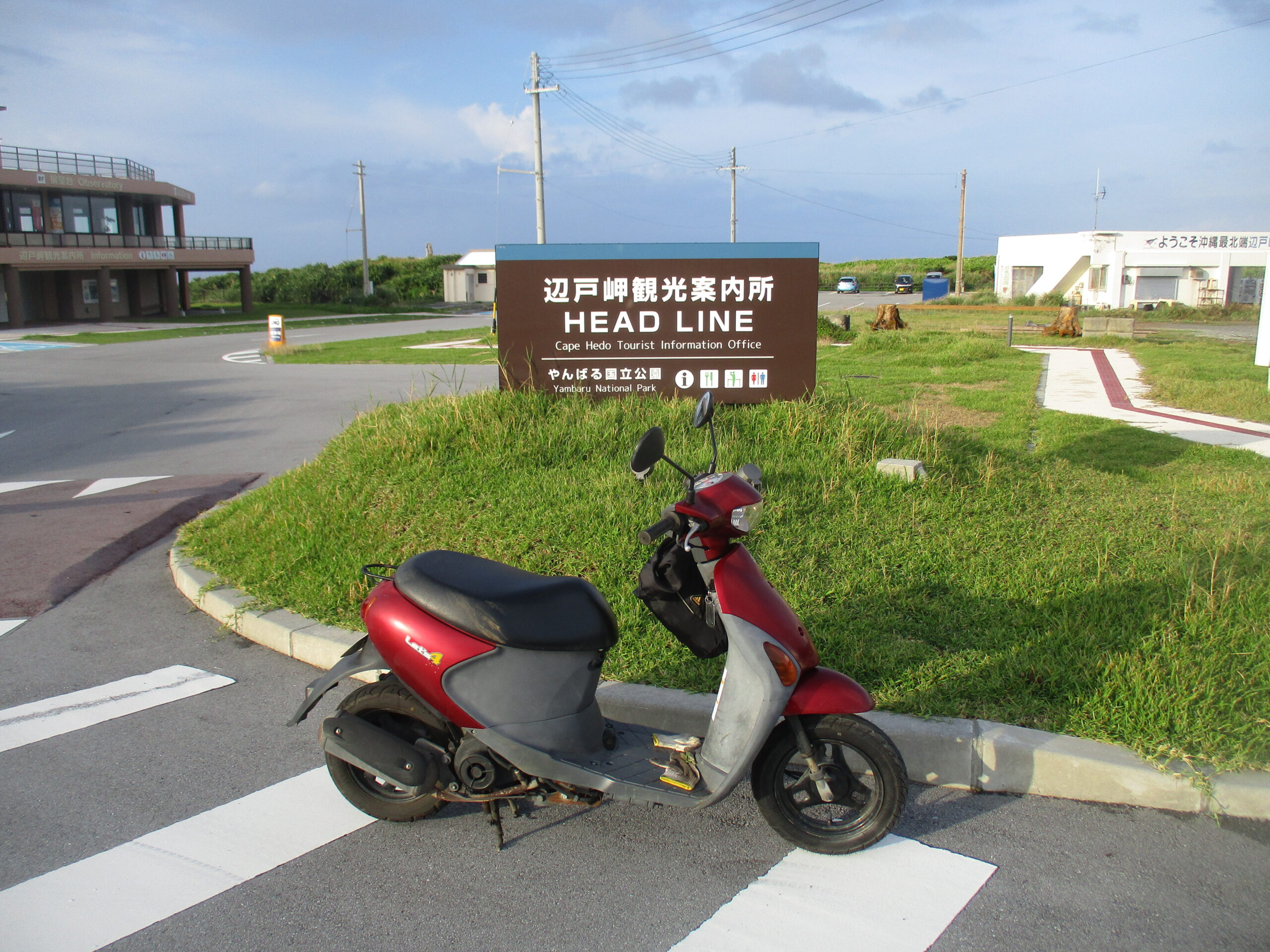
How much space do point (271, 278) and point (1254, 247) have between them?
5473 cm

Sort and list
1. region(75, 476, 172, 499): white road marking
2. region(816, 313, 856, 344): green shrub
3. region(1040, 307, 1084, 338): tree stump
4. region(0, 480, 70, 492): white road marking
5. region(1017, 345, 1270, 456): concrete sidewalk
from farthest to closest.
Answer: region(1040, 307, 1084, 338): tree stump, region(816, 313, 856, 344): green shrub, region(1017, 345, 1270, 456): concrete sidewalk, region(0, 480, 70, 492): white road marking, region(75, 476, 172, 499): white road marking

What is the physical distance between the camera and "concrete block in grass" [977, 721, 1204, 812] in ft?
11.5

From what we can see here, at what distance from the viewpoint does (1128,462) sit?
8633 millimetres

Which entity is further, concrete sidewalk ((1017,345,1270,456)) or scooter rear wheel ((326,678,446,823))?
concrete sidewalk ((1017,345,1270,456))

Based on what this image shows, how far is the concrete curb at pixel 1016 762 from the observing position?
349 centimetres

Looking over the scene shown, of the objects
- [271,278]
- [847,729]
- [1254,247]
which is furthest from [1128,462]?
[271,278]

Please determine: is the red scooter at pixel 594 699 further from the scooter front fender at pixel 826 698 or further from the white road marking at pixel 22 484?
the white road marking at pixel 22 484

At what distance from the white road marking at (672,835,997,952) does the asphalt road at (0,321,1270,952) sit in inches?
0.9

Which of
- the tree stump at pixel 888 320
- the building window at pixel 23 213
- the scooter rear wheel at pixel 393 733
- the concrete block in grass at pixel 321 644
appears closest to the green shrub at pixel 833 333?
the tree stump at pixel 888 320

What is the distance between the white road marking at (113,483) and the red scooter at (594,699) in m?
6.43

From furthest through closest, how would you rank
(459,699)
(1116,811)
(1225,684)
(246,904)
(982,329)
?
1. (982,329)
2. (1225,684)
3. (1116,811)
4. (459,699)
5. (246,904)

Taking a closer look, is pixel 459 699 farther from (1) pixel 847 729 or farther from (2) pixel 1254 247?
(2) pixel 1254 247

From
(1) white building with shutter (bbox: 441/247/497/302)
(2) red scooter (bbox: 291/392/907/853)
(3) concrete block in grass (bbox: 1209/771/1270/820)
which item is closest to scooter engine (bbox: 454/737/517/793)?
(2) red scooter (bbox: 291/392/907/853)

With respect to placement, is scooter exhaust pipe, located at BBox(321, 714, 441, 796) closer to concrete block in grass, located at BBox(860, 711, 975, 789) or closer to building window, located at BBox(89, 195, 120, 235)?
concrete block in grass, located at BBox(860, 711, 975, 789)
